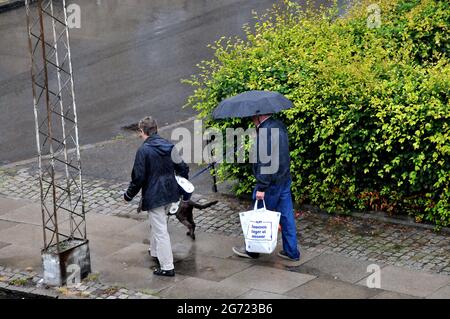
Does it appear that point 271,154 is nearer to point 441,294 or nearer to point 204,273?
point 204,273

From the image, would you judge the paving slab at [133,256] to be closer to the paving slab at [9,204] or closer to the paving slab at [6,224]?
the paving slab at [6,224]

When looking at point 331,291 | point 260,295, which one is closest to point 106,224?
point 260,295

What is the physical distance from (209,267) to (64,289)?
1.72 meters

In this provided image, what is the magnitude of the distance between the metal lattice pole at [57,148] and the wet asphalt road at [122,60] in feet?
1.08

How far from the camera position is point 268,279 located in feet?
35.4

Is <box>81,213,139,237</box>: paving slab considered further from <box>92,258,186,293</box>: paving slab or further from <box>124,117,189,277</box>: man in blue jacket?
<box>124,117,189,277</box>: man in blue jacket

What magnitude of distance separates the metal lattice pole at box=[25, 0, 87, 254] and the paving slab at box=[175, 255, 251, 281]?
1251 millimetres

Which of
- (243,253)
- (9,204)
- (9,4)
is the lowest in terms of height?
(243,253)

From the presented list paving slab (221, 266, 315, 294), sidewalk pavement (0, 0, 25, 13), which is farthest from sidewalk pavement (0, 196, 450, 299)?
sidewalk pavement (0, 0, 25, 13)

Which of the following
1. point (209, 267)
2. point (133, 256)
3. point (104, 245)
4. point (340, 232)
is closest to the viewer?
point (209, 267)

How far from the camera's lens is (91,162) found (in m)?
15.7

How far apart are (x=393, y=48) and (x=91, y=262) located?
6.13 metres
